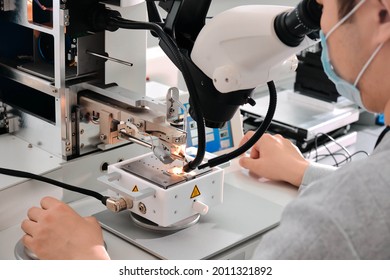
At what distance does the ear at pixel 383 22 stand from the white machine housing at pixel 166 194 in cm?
66

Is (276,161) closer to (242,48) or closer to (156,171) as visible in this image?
(156,171)

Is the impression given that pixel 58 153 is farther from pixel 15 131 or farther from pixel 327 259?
pixel 327 259

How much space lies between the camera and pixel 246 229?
158 cm

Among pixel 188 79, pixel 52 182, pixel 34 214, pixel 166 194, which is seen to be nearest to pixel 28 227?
pixel 34 214

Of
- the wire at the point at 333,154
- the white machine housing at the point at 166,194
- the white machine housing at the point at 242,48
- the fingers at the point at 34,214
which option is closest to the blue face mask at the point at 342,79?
the white machine housing at the point at 242,48

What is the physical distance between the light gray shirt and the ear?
0.58 ft

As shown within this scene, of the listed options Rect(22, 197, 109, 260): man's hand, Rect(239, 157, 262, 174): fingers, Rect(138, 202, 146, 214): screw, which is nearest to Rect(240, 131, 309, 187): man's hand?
Rect(239, 157, 262, 174): fingers

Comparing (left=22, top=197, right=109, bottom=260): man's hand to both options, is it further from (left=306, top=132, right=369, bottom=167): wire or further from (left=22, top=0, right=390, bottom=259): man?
(left=306, top=132, right=369, bottom=167): wire

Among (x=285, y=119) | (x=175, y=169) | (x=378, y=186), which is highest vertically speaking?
(x=378, y=186)

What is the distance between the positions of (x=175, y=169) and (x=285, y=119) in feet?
3.10

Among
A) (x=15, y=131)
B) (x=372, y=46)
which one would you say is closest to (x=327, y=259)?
(x=372, y=46)

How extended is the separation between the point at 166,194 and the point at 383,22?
2.23ft

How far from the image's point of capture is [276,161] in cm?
186

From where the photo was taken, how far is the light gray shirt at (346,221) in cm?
92
